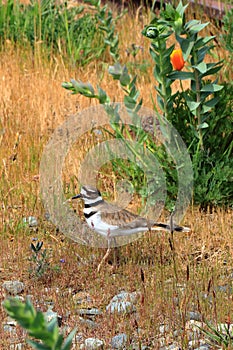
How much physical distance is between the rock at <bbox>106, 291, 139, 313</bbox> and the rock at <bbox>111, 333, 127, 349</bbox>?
0.20m

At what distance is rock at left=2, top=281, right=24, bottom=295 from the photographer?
14.0 feet

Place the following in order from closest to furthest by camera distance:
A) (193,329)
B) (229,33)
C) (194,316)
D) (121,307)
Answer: (193,329) → (194,316) → (121,307) → (229,33)

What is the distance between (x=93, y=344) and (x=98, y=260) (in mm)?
1082

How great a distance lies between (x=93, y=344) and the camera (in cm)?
360

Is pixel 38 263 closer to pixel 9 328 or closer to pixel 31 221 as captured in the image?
pixel 9 328

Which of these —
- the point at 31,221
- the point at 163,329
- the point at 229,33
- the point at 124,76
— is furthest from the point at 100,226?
the point at 229,33

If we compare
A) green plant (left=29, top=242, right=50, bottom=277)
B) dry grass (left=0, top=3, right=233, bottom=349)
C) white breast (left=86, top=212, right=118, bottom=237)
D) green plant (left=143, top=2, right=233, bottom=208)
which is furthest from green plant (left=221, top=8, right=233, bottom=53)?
green plant (left=29, top=242, right=50, bottom=277)

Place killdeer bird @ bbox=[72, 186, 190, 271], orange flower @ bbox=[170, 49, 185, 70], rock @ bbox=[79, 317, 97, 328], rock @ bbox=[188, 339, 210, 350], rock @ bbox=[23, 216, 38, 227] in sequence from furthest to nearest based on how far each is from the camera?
rock @ bbox=[23, 216, 38, 227], orange flower @ bbox=[170, 49, 185, 70], killdeer bird @ bbox=[72, 186, 190, 271], rock @ bbox=[79, 317, 97, 328], rock @ bbox=[188, 339, 210, 350]

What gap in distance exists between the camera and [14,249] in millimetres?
4781

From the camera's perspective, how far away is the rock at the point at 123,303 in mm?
3918

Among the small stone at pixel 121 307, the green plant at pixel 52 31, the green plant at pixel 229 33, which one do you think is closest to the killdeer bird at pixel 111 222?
the small stone at pixel 121 307

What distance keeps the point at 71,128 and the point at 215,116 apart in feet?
5.68

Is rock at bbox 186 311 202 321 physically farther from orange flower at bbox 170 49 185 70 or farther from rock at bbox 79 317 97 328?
orange flower at bbox 170 49 185 70

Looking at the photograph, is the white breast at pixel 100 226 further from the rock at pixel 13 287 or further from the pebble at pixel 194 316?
the pebble at pixel 194 316
